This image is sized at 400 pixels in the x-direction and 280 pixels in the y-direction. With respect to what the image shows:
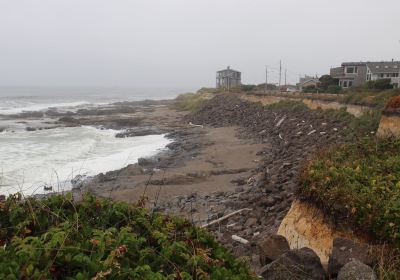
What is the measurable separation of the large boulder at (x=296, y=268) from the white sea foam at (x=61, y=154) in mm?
10397

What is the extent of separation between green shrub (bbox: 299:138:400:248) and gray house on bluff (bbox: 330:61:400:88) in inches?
1633

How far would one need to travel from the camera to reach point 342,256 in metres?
4.83

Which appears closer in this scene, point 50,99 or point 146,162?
point 146,162

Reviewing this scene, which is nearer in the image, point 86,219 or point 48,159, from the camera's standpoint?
point 86,219

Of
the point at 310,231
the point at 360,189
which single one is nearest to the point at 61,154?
the point at 310,231

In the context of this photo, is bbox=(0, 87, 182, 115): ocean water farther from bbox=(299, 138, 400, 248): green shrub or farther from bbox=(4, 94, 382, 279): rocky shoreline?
bbox=(299, 138, 400, 248): green shrub

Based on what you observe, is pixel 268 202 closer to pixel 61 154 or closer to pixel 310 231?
pixel 310 231

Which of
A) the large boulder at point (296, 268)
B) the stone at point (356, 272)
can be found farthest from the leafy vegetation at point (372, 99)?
the stone at point (356, 272)

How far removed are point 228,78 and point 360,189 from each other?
74.7 metres

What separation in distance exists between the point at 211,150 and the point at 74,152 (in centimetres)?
837

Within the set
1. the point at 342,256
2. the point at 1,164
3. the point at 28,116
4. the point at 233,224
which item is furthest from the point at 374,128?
the point at 28,116

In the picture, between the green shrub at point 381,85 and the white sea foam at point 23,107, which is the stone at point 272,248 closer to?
the green shrub at point 381,85

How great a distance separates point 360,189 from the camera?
6.99m

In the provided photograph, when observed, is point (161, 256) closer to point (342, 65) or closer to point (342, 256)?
point (342, 256)
